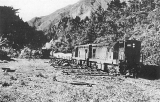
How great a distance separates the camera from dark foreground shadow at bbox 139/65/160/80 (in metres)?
19.3

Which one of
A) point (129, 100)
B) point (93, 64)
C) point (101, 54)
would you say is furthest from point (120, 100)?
point (93, 64)

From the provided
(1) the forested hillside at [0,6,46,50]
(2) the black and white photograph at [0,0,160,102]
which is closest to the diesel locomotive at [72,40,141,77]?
(2) the black and white photograph at [0,0,160,102]

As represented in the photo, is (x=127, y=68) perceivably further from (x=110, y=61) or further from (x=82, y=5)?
(x=82, y=5)

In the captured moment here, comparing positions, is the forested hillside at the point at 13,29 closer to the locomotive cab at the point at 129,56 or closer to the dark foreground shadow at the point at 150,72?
the locomotive cab at the point at 129,56

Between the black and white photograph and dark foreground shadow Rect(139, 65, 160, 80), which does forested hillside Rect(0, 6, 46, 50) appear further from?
dark foreground shadow Rect(139, 65, 160, 80)

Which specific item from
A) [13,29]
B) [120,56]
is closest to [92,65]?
[120,56]

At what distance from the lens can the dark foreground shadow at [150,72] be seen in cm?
1928

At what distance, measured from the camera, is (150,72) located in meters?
19.8

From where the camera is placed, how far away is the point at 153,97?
1077 centimetres

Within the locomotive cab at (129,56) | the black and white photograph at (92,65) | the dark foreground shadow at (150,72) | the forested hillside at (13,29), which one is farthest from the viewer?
the forested hillside at (13,29)

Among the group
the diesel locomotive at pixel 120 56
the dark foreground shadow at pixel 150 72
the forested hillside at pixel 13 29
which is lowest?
the dark foreground shadow at pixel 150 72

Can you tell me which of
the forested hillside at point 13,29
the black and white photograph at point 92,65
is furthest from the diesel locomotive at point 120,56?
the forested hillside at point 13,29

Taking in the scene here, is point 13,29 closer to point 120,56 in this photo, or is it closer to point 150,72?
point 120,56

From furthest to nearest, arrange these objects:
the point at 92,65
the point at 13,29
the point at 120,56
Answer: the point at 13,29 → the point at 92,65 → the point at 120,56
